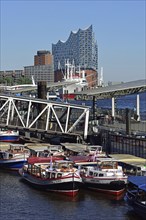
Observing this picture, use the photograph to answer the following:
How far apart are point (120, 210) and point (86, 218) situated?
3418mm

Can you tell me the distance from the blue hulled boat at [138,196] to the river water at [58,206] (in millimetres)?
964

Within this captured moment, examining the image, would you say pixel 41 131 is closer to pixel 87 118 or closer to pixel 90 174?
pixel 87 118

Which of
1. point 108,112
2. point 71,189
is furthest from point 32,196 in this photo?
point 108,112

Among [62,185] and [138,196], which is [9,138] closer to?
[62,185]

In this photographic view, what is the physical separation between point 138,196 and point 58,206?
796 centimetres

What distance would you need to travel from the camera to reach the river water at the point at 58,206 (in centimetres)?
4322

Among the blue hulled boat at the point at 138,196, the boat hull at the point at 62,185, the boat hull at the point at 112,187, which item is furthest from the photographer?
the boat hull at the point at 62,185

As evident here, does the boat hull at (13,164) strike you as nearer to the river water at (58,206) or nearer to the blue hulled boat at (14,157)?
the blue hulled boat at (14,157)

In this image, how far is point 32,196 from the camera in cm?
5072

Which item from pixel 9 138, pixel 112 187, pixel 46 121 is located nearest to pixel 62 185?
pixel 112 187

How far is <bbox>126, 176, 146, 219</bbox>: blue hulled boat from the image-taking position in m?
41.2

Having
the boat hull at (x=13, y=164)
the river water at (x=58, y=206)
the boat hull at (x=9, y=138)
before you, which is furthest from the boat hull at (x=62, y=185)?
the boat hull at (x=9, y=138)

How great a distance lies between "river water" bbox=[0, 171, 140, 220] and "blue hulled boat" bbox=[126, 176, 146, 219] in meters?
0.96

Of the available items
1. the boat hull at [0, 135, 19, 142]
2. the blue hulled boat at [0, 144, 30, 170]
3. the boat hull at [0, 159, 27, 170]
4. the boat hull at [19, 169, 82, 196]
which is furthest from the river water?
the boat hull at [0, 135, 19, 142]
